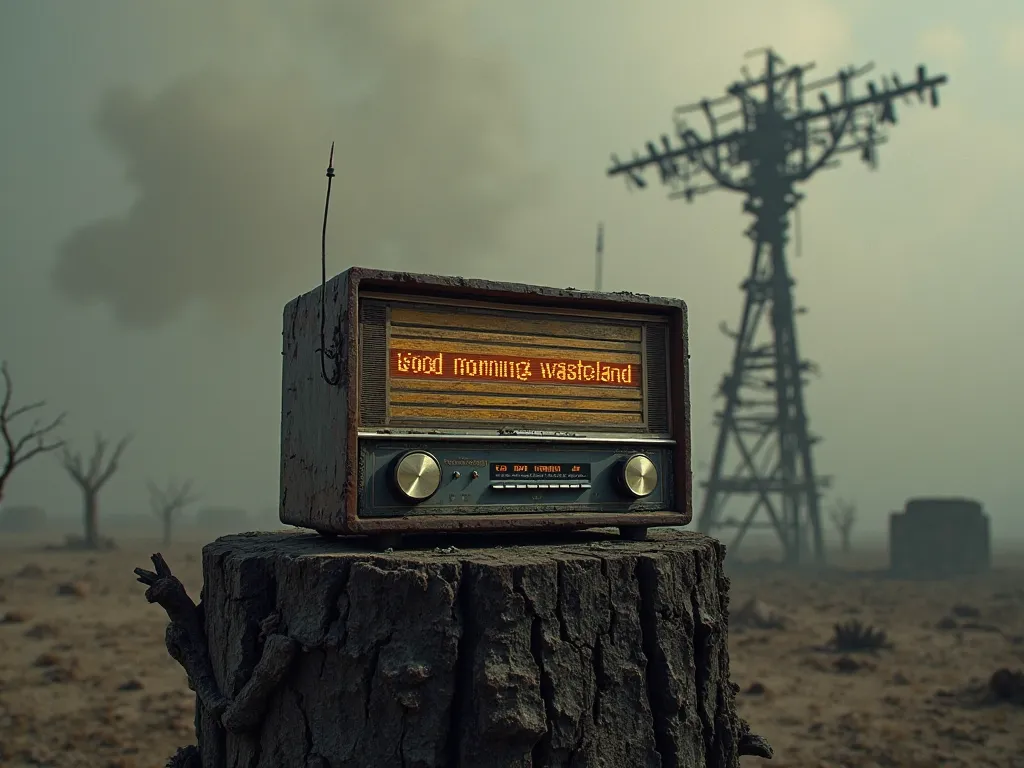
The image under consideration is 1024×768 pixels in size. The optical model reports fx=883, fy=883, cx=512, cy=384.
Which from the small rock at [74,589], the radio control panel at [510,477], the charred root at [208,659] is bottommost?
the small rock at [74,589]

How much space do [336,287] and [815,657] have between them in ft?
35.1

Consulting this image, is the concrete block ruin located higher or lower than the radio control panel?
lower

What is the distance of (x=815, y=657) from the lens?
11.4m

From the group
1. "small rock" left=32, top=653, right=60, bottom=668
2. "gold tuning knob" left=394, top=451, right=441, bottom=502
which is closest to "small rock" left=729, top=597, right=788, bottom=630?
"small rock" left=32, top=653, right=60, bottom=668

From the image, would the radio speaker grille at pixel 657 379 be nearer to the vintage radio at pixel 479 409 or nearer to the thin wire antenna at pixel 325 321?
the vintage radio at pixel 479 409

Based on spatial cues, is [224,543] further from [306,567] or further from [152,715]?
[152,715]

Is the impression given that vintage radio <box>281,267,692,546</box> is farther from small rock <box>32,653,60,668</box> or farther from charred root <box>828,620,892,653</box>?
charred root <box>828,620,892,653</box>

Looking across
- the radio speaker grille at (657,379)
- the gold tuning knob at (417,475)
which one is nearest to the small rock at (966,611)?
the radio speaker grille at (657,379)

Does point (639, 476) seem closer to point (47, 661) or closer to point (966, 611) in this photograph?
point (47, 661)

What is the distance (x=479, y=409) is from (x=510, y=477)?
0.68 ft

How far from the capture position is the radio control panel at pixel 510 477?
2.29 m

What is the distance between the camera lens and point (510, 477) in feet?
8.07

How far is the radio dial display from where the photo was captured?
245cm

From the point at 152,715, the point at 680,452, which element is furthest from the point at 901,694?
the point at 680,452
